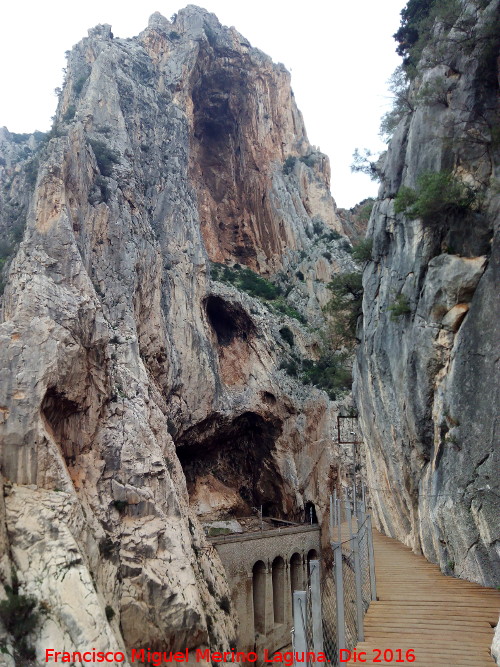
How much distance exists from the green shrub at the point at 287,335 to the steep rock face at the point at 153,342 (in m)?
0.76

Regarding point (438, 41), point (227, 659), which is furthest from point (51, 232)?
point (227, 659)

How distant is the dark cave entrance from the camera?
1426 inches

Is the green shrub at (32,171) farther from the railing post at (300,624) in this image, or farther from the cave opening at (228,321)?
the railing post at (300,624)

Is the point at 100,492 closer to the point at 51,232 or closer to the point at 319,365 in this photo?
the point at 51,232

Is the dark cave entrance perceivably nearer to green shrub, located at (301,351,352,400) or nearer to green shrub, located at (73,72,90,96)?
green shrub, located at (301,351,352,400)

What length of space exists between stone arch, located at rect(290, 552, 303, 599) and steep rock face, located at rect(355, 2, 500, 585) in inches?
576

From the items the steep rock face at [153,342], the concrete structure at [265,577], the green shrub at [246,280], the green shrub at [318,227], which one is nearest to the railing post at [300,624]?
the steep rock face at [153,342]

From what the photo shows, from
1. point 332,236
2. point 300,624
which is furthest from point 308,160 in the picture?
point 300,624

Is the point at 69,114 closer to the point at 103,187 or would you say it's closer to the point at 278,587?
the point at 103,187

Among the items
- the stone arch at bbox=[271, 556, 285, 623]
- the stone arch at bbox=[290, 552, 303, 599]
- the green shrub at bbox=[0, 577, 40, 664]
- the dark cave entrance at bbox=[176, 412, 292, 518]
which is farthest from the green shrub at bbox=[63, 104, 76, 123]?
the stone arch at bbox=[290, 552, 303, 599]

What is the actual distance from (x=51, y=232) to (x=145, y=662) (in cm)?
1916

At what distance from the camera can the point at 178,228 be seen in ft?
123

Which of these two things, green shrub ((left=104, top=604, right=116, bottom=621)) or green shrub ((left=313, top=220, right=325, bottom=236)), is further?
green shrub ((left=313, top=220, right=325, bottom=236))

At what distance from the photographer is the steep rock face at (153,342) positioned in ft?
61.2
